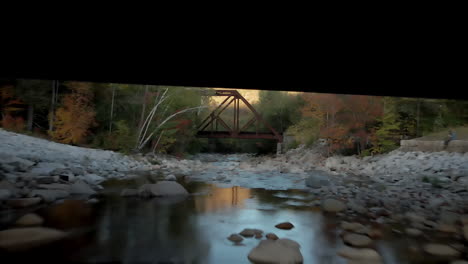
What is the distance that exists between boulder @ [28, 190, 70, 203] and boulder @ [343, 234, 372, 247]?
4.71 m

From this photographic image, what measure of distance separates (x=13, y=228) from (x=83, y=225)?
0.76 metres

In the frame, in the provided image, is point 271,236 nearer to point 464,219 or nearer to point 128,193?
point 464,219

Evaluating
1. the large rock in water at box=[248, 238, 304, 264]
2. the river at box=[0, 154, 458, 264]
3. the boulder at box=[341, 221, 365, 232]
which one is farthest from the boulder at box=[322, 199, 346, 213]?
the large rock in water at box=[248, 238, 304, 264]

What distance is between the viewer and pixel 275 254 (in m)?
2.72

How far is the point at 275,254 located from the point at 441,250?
6.36 feet

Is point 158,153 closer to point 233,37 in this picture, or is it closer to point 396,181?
point 396,181

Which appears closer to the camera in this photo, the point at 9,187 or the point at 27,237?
the point at 27,237

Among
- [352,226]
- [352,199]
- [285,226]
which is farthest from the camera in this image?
[352,199]

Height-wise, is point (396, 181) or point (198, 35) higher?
point (198, 35)

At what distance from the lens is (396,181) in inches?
314

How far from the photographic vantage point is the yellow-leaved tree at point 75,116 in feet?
48.5

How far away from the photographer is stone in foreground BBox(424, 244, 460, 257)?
2973mm

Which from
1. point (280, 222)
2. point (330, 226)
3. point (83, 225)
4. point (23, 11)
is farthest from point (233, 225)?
point (23, 11)

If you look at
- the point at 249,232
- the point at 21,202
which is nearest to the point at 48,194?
the point at 21,202
